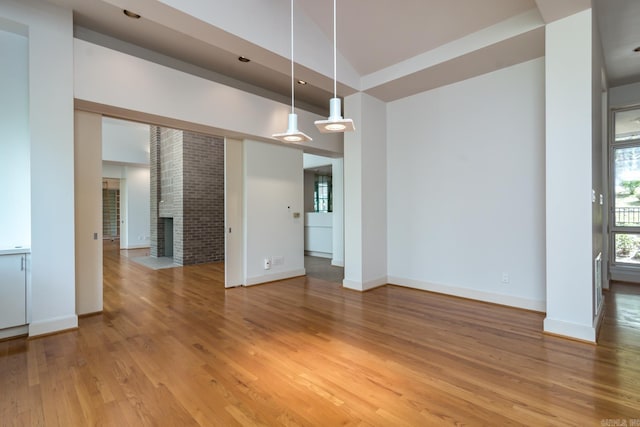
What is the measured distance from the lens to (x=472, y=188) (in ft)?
14.5

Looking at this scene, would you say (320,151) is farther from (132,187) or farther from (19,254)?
(132,187)

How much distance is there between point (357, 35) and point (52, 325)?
16.2 feet

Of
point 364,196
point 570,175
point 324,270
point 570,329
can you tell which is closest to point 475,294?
point 570,329

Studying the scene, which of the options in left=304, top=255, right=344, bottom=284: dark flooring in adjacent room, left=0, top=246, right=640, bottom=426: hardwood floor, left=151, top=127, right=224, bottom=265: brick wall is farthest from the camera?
left=151, top=127, right=224, bottom=265: brick wall

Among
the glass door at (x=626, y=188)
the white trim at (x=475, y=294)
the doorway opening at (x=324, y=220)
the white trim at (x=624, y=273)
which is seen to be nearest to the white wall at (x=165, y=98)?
the doorway opening at (x=324, y=220)

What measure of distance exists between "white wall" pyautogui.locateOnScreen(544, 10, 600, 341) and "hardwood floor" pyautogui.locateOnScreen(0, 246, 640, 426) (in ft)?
1.24

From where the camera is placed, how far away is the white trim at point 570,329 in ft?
9.54

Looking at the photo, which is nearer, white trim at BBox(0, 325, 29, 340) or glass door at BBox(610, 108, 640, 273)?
white trim at BBox(0, 325, 29, 340)

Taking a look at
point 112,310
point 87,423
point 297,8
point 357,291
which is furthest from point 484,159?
point 112,310

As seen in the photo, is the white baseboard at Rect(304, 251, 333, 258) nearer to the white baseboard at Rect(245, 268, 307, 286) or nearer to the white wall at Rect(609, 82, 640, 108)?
the white baseboard at Rect(245, 268, 307, 286)

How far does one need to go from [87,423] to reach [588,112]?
4.68m

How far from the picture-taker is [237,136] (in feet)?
16.3

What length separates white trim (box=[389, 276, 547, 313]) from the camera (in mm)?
3859

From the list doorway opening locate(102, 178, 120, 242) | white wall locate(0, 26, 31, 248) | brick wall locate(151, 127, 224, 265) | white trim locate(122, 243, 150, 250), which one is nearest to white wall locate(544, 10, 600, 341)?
white wall locate(0, 26, 31, 248)
